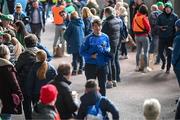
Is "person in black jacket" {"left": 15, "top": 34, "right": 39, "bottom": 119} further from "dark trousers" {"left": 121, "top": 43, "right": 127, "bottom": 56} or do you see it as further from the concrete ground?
"dark trousers" {"left": 121, "top": 43, "right": 127, "bottom": 56}

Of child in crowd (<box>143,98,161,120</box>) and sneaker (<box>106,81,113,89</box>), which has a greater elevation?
child in crowd (<box>143,98,161,120</box>)

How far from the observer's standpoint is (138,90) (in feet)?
46.4

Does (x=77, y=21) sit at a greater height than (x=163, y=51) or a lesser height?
greater

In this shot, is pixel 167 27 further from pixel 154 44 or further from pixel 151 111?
pixel 151 111

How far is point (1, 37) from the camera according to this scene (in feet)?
40.5

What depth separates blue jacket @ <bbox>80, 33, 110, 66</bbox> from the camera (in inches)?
468

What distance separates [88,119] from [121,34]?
20.7 ft

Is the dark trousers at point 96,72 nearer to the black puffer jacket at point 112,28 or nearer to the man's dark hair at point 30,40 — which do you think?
the man's dark hair at point 30,40

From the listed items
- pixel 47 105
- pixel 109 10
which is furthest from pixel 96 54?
pixel 47 105

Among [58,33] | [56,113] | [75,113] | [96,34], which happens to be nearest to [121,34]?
[96,34]

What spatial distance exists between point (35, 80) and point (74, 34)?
5391 mm

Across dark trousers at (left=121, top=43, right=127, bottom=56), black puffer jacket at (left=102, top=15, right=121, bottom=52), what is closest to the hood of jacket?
black puffer jacket at (left=102, top=15, right=121, bottom=52)

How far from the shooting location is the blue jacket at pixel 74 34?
1547 centimetres

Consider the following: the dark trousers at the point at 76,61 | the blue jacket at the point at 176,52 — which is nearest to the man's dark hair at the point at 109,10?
the blue jacket at the point at 176,52
